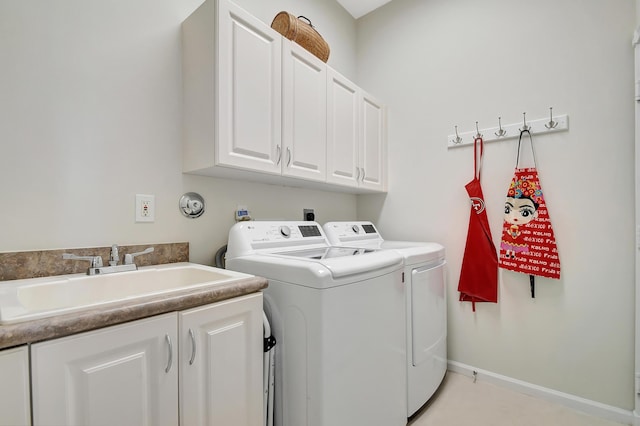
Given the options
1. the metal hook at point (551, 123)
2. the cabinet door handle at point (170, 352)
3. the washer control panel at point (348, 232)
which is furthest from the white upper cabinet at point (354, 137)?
the cabinet door handle at point (170, 352)

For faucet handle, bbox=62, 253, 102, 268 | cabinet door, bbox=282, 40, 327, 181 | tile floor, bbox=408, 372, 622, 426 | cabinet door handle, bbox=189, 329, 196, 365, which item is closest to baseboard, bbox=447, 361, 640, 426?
tile floor, bbox=408, 372, 622, 426

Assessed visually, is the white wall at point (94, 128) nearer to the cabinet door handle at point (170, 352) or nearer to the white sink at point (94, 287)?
the white sink at point (94, 287)

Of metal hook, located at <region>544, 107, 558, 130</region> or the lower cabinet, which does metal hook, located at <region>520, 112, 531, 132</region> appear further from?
the lower cabinet

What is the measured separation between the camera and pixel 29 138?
115 centimetres

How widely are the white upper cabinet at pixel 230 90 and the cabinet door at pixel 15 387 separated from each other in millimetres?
915

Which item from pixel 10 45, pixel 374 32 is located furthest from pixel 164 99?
pixel 374 32

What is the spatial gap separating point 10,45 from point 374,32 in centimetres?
248

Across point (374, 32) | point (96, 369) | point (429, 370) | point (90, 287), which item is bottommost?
point (429, 370)

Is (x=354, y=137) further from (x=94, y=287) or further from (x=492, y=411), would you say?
(x=492, y=411)

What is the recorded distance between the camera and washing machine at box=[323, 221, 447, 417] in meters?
1.63

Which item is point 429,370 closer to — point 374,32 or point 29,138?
point 29,138

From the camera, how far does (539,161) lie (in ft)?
6.23

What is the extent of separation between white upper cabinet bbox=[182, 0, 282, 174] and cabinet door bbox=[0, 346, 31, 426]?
3.00 ft

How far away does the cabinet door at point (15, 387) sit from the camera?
645 millimetres
